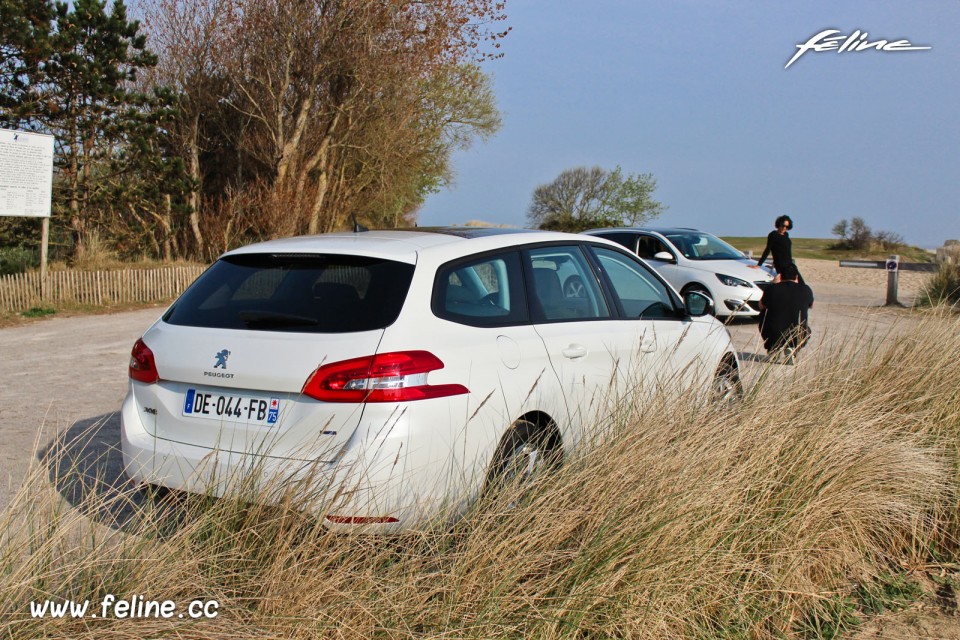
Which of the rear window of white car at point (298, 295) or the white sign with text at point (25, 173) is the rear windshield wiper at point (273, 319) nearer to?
the rear window of white car at point (298, 295)

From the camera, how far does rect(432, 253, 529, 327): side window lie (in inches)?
174

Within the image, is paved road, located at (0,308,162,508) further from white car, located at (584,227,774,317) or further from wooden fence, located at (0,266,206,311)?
white car, located at (584,227,774,317)

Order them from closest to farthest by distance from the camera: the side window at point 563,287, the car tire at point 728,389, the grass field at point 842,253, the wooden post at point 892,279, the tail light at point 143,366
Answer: the tail light at point 143,366 → the car tire at point 728,389 → the side window at point 563,287 → the wooden post at point 892,279 → the grass field at point 842,253

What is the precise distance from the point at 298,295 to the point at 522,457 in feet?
4.61

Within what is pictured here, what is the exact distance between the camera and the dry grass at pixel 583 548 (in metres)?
3.03

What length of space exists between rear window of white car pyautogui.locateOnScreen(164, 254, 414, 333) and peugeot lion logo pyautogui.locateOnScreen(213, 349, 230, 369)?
0.17 meters

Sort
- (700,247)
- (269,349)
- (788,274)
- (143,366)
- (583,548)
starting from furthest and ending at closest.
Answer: (700,247), (788,274), (143,366), (269,349), (583,548)

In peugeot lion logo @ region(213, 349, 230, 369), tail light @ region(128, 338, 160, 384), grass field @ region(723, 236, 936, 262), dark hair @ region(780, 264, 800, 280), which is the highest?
grass field @ region(723, 236, 936, 262)

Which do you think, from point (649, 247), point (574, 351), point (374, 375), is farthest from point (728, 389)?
point (649, 247)

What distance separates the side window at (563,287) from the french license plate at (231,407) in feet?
5.32

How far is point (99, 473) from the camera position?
19.0 feet

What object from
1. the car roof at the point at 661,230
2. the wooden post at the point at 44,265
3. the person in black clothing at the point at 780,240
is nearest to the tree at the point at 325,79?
the wooden post at the point at 44,265

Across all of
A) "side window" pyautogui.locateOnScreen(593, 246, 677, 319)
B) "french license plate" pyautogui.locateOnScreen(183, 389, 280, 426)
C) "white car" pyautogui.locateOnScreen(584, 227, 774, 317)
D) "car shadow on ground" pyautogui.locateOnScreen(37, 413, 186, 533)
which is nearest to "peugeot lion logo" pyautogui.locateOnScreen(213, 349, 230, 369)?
"french license plate" pyautogui.locateOnScreen(183, 389, 280, 426)

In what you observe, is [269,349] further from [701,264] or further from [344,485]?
[701,264]
